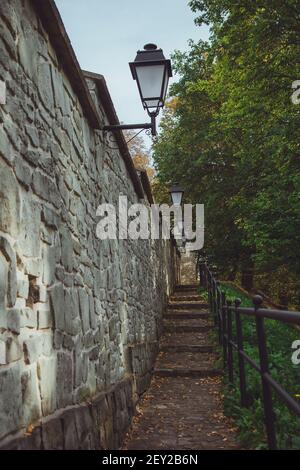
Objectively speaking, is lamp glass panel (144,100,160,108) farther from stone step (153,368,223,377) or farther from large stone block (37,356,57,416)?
stone step (153,368,223,377)

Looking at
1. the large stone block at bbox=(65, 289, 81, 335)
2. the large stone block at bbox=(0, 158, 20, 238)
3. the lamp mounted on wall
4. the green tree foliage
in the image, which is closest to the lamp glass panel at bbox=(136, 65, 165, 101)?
the lamp mounted on wall

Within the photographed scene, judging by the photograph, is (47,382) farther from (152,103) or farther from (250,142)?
(250,142)

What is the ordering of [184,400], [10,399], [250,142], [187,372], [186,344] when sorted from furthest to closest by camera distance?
[250,142] < [186,344] < [187,372] < [184,400] < [10,399]

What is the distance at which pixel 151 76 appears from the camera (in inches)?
165

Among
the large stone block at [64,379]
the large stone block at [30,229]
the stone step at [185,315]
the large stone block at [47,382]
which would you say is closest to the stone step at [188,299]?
the stone step at [185,315]

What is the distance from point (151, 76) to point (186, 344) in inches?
195

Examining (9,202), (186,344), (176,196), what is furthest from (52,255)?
(176,196)

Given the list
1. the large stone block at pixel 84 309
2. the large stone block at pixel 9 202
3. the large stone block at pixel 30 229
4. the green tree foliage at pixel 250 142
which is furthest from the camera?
the green tree foliage at pixel 250 142

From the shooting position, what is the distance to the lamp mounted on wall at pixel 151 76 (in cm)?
416

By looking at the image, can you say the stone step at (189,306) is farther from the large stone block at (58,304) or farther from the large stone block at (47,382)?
the large stone block at (47,382)

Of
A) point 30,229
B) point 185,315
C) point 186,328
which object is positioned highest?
point 30,229

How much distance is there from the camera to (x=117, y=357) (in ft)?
13.7

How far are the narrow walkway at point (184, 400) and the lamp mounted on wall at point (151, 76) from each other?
109 inches
